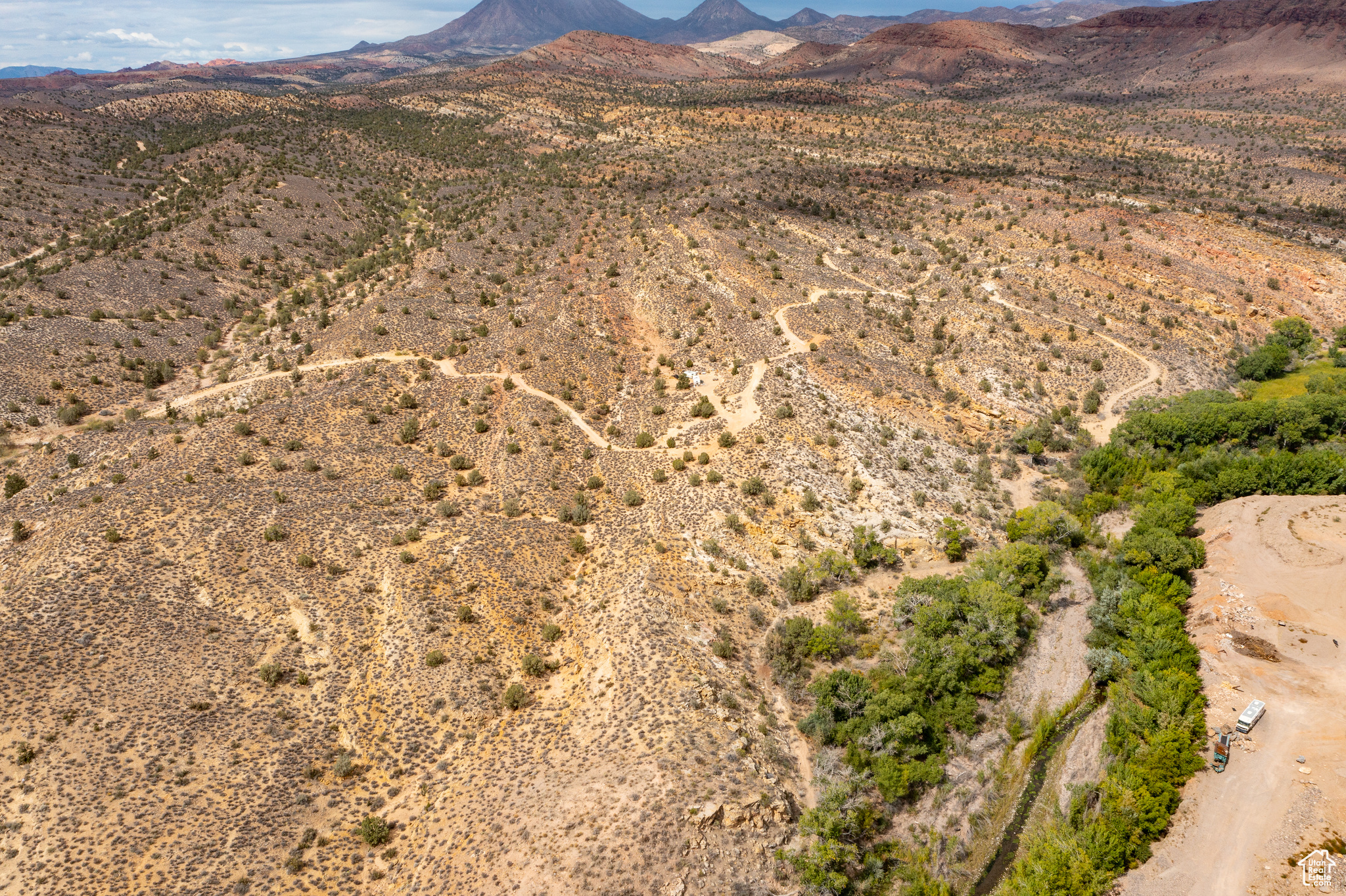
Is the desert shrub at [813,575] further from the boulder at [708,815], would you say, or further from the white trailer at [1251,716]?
the white trailer at [1251,716]

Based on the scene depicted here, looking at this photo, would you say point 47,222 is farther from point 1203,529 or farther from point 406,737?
point 1203,529

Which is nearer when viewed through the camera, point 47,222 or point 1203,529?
point 1203,529

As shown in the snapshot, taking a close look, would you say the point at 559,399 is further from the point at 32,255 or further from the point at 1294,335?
the point at 32,255

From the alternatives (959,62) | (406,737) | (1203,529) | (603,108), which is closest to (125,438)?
(406,737)

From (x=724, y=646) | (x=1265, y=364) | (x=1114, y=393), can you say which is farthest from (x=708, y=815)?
(x=1265, y=364)

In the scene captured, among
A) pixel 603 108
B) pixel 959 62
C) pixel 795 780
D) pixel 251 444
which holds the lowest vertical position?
pixel 795 780

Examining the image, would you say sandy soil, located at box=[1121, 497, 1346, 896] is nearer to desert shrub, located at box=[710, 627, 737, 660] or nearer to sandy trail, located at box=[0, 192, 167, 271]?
desert shrub, located at box=[710, 627, 737, 660]
